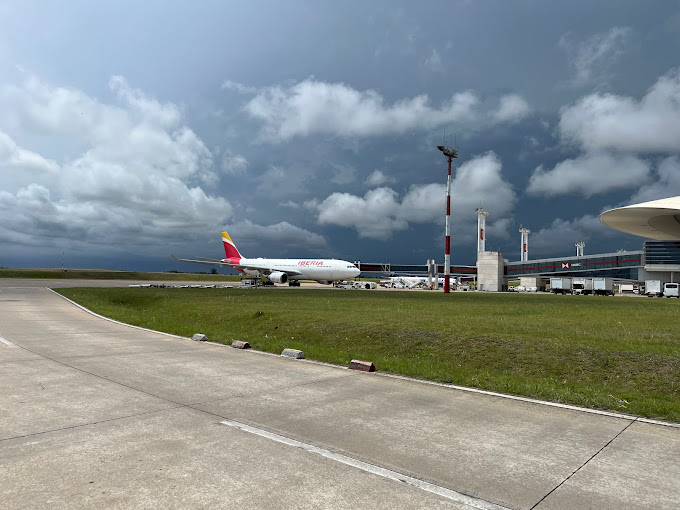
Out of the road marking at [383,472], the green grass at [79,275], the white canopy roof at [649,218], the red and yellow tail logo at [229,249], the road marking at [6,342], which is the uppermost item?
the white canopy roof at [649,218]

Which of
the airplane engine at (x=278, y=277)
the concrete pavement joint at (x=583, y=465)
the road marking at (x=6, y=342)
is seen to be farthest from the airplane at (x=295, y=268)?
the concrete pavement joint at (x=583, y=465)

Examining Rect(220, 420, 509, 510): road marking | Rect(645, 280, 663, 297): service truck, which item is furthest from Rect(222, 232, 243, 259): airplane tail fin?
Rect(220, 420, 509, 510): road marking

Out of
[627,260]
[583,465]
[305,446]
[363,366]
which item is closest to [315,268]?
A: [363,366]

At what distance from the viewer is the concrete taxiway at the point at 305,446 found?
13.6ft

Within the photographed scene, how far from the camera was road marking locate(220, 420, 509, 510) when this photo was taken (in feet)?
13.3

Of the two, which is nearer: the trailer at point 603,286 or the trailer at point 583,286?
the trailer at point 603,286

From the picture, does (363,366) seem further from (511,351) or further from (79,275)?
(79,275)

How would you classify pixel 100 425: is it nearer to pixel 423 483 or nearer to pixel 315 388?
pixel 315 388

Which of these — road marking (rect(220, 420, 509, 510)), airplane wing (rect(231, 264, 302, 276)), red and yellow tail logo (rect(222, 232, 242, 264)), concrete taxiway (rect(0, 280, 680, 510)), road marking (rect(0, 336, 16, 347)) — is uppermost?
red and yellow tail logo (rect(222, 232, 242, 264))

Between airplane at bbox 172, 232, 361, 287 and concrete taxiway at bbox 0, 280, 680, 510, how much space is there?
174 feet

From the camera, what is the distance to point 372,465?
4.81m

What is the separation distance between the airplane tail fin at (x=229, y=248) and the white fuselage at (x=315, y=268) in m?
9.06

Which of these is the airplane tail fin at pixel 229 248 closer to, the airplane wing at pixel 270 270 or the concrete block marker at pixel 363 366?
the airplane wing at pixel 270 270

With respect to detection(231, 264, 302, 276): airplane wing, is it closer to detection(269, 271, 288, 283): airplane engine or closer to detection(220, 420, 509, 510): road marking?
detection(269, 271, 288, 283): airplane engine
